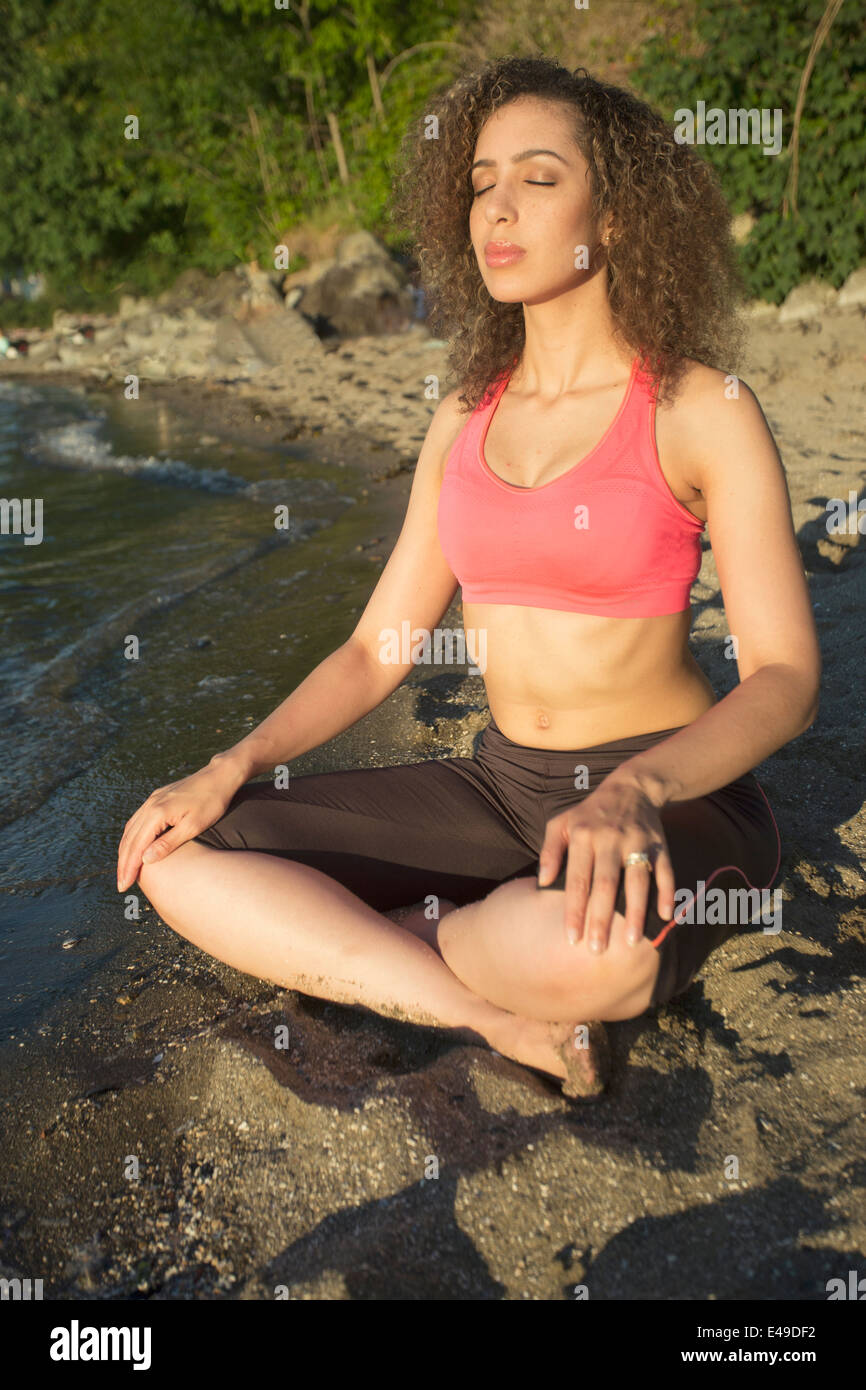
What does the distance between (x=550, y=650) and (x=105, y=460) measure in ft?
33.0

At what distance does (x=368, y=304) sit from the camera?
51.9ft

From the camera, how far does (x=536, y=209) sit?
2.24 m

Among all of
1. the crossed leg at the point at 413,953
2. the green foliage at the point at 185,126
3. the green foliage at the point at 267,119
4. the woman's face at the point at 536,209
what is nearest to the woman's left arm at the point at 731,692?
the crossed leg at the point at 413,953

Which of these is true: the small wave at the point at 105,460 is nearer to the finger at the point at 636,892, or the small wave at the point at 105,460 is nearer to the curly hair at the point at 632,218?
the curly hair at the point at 632,218

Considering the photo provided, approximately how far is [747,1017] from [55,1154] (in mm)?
1356

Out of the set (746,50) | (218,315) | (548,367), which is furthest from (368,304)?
(548,367)

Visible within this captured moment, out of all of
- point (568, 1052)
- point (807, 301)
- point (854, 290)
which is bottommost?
point (568, 1052)

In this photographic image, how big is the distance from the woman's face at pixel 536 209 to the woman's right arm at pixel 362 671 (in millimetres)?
364

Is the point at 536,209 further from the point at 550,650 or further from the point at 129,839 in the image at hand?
the point at 129,839

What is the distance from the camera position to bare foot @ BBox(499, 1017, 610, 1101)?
1.88 m

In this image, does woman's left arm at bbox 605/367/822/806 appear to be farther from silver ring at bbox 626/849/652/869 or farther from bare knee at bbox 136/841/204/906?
bare knee at bbox 136/841/204/906

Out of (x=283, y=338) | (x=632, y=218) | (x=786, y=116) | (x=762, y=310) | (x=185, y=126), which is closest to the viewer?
(x=632, y=218)

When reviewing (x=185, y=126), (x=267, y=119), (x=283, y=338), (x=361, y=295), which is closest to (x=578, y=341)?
(x=283, y=338)

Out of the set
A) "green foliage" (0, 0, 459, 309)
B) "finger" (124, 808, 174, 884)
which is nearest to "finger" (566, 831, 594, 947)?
"finger" (124, 808, 174, 884)
